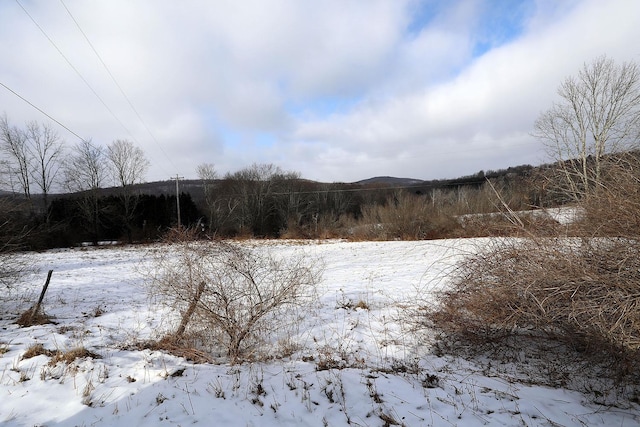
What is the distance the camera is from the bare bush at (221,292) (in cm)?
496

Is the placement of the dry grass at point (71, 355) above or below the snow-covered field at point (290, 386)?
above

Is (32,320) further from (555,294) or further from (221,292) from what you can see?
(555,294)

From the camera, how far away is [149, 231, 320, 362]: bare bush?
4965mm

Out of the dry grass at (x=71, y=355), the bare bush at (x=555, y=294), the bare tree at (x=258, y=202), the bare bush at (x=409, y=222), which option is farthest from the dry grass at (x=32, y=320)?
the bare tree at (x=258, y=202)

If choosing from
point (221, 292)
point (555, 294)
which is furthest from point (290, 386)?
point (555, 294)

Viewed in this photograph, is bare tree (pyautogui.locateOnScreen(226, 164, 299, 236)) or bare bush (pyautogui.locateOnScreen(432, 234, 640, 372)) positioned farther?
bare tree (pyautogui.locateOnScreen(226, 164, 299, 236))

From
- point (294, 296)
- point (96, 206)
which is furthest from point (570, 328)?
point (96, 206)

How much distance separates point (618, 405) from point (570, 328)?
93 centimetres

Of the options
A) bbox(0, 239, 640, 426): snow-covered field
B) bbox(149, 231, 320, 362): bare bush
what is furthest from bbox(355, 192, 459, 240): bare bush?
bbox(149, 231, 320, 362): bare bush

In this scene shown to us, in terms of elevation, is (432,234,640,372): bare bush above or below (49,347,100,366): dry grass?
above

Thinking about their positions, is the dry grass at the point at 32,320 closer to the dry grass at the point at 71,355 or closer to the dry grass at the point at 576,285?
the dry grass at the point at 71,355

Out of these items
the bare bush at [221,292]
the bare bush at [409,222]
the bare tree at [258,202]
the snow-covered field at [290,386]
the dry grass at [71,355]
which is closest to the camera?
the snow-covered field at [290,386]

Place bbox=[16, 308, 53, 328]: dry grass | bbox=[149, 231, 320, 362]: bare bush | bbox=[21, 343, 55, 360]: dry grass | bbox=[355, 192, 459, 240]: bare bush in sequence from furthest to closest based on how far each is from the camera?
bbox=[355, 192, 459, 240]: bare bush
bbox=[16, 308, 53, 328]: dry grass
bbox=[149, 231, 320, 362]: bare bush
bbox=[21, 343, 55, 360]: dry grass

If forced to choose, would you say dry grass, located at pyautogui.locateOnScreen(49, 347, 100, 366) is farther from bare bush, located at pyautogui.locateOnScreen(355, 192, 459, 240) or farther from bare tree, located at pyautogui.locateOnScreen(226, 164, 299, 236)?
bare tree, located at pyautogui.locateOnScreen(226, 164, 299, 236)
